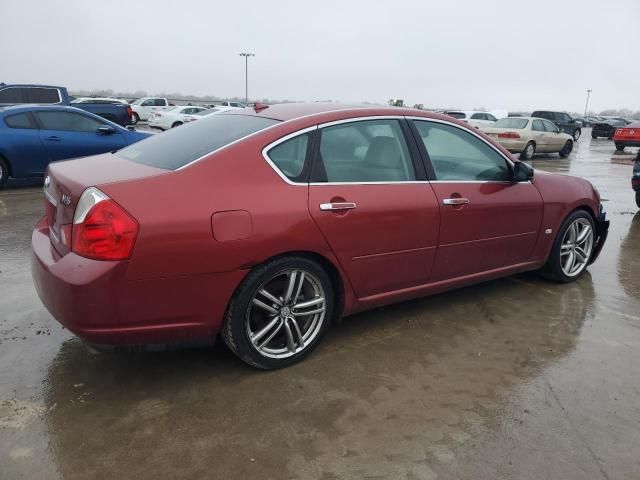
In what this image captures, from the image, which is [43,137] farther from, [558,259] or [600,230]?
[600,230]

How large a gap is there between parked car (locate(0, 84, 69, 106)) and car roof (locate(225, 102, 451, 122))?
524 inches

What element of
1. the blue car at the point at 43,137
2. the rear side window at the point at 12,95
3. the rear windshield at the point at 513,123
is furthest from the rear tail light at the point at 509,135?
the rear side window at the point at 12,95

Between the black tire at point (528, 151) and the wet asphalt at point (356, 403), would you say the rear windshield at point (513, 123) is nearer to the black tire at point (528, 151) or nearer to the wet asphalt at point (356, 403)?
the black tire at point (528, 151)

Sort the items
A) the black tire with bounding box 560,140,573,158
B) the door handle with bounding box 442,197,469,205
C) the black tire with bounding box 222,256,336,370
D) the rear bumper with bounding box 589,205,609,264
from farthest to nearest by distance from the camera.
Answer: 1. the black tire with bounding box 560,140,573,158
2. the rear bumper with bounding box 589,205,609,264
3. the door handle with bounding box 442,197,469,205
4. the black tire with bounding box 222,256,336,370

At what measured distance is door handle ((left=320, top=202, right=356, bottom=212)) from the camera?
2.95 m

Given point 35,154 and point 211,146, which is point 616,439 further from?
point 35,154

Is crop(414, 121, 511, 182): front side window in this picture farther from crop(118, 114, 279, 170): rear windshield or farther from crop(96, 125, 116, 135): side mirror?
Answer: crop(96, 125, 116, 135): side mirror

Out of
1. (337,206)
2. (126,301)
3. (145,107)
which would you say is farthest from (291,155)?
(145,107)

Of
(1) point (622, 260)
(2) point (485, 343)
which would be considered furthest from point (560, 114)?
(2) point (485, 343)

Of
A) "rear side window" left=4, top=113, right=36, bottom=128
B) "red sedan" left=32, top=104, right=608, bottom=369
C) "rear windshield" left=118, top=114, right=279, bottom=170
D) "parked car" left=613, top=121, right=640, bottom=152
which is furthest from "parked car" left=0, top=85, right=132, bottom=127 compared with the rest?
"parked car" left=613, top=121, right=640, bottom=152

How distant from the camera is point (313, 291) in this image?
3082 mm

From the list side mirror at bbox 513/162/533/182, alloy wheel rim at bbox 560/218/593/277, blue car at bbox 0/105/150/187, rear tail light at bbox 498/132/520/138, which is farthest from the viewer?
rear tail light at bbox 498/132/520/138

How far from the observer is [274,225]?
Answer: 2742 millimetres

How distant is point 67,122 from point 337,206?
7552 mm
